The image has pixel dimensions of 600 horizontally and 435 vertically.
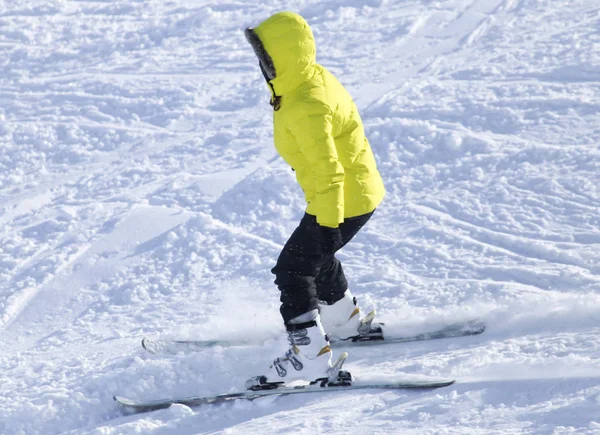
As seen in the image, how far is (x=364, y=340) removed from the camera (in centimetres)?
452

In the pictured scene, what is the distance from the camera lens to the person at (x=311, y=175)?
3537 millimetres

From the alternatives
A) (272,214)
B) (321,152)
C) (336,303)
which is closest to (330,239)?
(321,152)

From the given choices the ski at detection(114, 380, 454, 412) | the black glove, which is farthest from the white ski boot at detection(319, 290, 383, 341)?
the black glove

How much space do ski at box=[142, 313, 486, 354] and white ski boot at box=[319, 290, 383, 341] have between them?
0.04ft

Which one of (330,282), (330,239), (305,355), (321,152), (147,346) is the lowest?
(305,355)

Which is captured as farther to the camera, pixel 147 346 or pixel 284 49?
pixel 147 346

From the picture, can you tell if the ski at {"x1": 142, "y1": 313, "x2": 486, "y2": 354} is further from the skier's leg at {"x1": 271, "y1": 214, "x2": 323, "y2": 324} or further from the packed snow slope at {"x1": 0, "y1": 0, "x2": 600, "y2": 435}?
the skier's leg at {"x1": 271, "y1": 214, "x2": 323, "y2": 324}

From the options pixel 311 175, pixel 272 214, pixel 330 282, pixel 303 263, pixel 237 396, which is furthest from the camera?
pixel 272 214

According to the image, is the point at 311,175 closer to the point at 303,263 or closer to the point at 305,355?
the point at 303,263

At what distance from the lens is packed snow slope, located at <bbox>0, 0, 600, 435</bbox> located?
3992 mm

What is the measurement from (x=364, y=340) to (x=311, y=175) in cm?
122

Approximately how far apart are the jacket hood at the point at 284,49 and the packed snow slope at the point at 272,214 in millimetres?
1597

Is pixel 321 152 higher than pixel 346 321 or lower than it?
higher

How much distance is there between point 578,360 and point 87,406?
2514 millimetres
